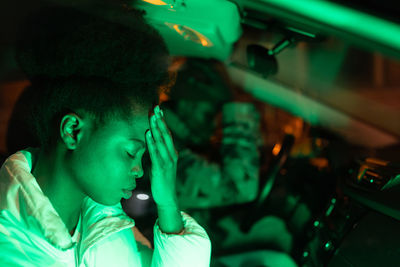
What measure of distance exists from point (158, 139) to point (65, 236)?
1.52ft

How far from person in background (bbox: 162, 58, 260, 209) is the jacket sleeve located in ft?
2.55

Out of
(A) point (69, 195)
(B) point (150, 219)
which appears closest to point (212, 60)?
(B) point (150, 219)

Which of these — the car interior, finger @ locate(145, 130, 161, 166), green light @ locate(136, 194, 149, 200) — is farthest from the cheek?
green light @ locate(136, 194, 149, 200)

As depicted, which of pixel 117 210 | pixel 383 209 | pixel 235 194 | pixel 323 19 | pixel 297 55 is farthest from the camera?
pixel 297 55

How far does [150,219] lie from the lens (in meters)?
1.80

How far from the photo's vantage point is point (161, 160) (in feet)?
4.29

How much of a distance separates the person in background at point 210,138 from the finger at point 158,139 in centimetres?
82

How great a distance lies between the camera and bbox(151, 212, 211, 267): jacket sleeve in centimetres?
131

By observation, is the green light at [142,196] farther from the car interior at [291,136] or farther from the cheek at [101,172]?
the cheek at [101,172]

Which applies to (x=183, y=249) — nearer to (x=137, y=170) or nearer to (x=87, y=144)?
(x=137, y=170)

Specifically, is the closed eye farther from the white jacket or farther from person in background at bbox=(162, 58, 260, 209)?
person in background at bbox=(162, 58, 260, 209)

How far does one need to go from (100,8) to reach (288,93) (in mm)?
2078

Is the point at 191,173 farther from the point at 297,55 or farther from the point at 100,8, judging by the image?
the point at 297,55

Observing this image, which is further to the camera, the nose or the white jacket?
the nose
